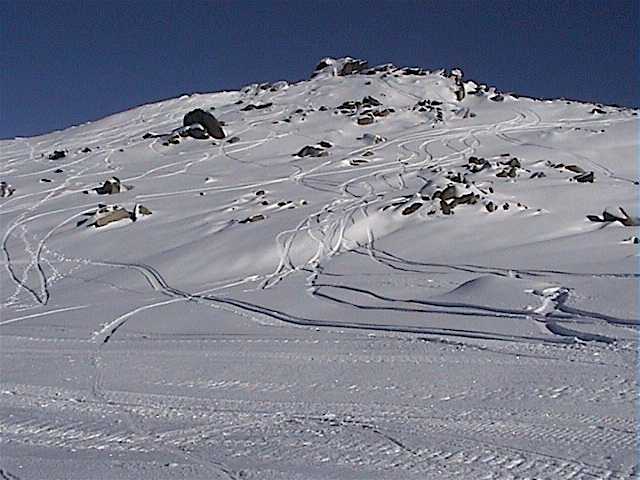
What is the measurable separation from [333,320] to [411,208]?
27.6ft

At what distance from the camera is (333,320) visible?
34.9 ft

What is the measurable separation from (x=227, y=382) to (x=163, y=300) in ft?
19.3

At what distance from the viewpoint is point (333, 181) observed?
25734mm

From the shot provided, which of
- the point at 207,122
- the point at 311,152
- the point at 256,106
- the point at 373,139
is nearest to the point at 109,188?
the point at 311,152

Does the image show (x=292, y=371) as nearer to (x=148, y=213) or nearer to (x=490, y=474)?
(x=490, y=474)

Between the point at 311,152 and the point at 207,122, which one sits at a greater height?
the point at 207,122

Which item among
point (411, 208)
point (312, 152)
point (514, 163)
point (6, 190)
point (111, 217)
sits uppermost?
point (312, 152)

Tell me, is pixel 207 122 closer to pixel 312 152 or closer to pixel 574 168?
pixel 312 152

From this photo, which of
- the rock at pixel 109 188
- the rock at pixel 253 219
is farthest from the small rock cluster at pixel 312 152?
the rock at pixel 253 219

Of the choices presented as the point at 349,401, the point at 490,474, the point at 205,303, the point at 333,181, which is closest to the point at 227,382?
the point at 349,401

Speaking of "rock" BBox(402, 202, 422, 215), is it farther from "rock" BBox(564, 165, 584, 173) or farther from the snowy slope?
"rock" BBox(564, 165, 584, 173)

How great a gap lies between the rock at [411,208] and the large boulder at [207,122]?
21002mm

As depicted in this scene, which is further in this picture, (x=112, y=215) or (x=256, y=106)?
(x=256, y=106)

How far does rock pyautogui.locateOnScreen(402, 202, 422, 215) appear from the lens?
1844 cm
